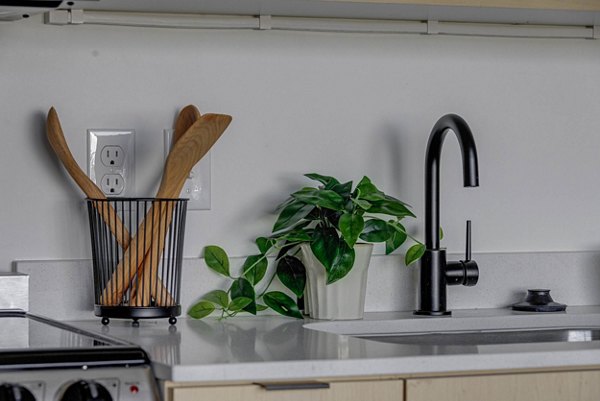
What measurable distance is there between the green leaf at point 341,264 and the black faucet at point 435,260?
0.66 feet

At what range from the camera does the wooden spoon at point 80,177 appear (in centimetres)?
172

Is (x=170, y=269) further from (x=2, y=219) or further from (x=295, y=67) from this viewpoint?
(x=295, y=67)

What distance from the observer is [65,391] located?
1226 millimetres

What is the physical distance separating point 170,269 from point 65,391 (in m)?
0.61

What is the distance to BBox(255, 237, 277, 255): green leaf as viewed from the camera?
72.6 inches

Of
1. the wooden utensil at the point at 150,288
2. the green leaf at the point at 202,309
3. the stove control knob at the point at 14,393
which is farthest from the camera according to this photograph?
the green leaf at the point at 202,309

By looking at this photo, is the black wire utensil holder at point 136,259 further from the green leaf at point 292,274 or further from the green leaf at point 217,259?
the green leaf at point 292,274

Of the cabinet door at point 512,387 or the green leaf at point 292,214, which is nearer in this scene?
the cabinet door at point 512,387

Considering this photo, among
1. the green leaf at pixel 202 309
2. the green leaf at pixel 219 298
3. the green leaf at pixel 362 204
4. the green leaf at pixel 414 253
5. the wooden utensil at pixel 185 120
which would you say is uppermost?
the wooden utensil at pixel 185 120

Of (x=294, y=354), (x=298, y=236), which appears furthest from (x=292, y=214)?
(x=294, y=354)

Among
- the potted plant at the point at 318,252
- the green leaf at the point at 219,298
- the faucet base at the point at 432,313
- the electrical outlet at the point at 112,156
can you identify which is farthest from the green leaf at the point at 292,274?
the electrical outlet at the point at 112,156

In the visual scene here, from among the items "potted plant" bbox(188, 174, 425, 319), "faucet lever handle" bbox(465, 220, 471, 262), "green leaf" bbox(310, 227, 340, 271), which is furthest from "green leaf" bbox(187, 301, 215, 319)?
"faucet lever handle" bbox(465, 220, 471, 262)

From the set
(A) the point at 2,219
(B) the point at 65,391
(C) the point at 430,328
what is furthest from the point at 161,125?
(B) the point at 65,391

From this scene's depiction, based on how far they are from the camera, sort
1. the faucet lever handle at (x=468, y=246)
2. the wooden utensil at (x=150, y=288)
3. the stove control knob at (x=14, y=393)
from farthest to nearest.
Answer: the faucet lever handle at (x=468, y=246) < the wooden utensil at (x=150, y=288) < the stove control knob at (x=14, y=393)
